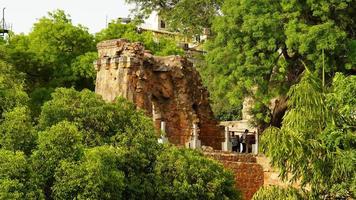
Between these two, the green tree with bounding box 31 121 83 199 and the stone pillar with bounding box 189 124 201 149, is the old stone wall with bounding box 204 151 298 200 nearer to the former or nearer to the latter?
the stone pillar with bounding box 189 124 201 149

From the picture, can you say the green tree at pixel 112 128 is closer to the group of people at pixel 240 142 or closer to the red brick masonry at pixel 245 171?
the red brick masonry at pixel 245 171

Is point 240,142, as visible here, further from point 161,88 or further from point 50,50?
point 50,50

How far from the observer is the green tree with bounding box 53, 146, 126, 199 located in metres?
16.5

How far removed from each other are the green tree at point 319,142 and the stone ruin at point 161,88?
9.42 m

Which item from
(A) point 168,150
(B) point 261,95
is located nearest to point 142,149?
(A) point 168,150

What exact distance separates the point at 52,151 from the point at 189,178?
3.66 meters

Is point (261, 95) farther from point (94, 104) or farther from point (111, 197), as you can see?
point (111, 197)

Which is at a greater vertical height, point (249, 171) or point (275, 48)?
point (275, 48)

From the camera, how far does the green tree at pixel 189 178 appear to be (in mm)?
18688

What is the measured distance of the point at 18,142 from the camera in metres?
17.4

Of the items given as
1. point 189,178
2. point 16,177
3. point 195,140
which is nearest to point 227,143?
point 195,140

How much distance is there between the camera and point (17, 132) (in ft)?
57.0

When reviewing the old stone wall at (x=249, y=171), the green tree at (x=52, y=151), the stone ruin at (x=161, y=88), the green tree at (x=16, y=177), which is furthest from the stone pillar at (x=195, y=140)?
the green tree at (x=16, y=177)

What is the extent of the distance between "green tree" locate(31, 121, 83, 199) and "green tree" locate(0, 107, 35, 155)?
0.42m
